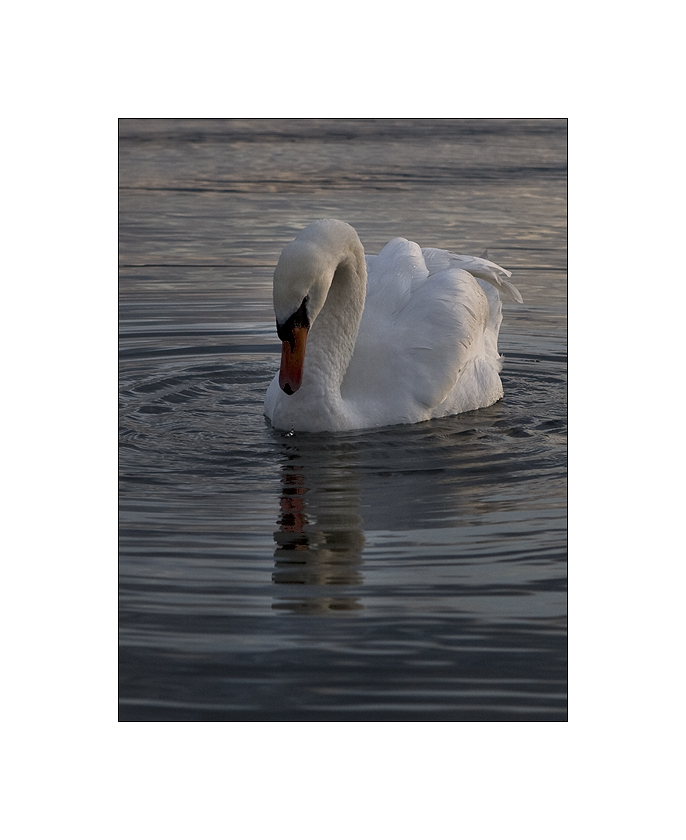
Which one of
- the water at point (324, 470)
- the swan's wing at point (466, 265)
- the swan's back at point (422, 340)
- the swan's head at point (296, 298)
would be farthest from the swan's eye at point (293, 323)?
the swan's wing at point (466, 265)

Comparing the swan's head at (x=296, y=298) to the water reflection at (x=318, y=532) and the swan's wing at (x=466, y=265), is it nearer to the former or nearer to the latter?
the water reflection at (x=318, y=532)

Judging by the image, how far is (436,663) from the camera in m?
5.06

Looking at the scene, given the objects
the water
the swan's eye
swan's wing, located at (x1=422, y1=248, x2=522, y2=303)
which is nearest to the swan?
the swan's eye

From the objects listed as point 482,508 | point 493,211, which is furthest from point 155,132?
point 493,211

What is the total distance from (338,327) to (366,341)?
0.78 feet

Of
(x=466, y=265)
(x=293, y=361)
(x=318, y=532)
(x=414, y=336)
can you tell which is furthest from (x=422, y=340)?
(x=318, y=532)

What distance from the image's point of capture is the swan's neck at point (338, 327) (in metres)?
7.93

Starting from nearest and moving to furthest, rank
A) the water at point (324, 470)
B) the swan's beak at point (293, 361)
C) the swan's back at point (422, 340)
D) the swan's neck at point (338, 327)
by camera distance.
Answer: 1. the water at point (324, 470)
2. the swan's beak at point (293, 361)
3. the swan's neck at point (338, 327)
4. the swan's back at point (422, 340)

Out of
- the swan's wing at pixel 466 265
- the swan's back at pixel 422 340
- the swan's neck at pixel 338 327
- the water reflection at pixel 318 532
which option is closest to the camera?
the water reflection at pixel 318 532

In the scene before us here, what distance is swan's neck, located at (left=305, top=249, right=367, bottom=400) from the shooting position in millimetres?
7930

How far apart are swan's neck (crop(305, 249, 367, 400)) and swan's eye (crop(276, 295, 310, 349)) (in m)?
0.54

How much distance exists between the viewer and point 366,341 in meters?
8.27

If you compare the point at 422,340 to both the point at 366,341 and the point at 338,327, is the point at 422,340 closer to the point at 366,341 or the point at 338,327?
the point at 366,341

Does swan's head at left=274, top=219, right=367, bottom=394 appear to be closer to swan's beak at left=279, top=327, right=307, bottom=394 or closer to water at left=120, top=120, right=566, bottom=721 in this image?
swan's beak at left=279, top=327, right=307, bottom=394
